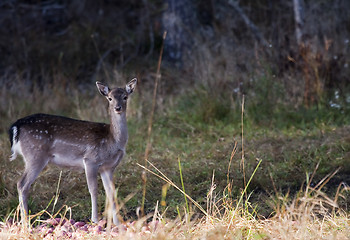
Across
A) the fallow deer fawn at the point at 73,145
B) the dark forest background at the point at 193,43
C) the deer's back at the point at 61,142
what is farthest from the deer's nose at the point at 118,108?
the dark forest background at the point at 193,43

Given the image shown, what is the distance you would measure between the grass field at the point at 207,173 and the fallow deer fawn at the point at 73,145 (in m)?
0.36

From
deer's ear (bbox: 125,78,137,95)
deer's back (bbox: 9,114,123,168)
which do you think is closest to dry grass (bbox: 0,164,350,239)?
deer's back (bbox: 9,114,123,168)

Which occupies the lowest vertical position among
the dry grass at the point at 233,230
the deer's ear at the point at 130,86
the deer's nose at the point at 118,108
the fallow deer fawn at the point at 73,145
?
the dry grass at the point at 233,230

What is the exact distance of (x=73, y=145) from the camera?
5.66m

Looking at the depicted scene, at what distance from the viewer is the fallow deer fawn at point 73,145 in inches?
218

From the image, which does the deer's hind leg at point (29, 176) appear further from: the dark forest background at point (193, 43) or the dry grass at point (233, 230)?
the dark forest background at point (193, 43)

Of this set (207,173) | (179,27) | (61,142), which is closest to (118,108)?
(61,142)

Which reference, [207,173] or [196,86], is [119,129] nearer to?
[207,173]

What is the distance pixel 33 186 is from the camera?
251 inches

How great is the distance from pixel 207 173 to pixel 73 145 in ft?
5.22

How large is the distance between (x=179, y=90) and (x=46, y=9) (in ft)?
17.6

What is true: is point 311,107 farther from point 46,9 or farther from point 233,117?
point 46,9

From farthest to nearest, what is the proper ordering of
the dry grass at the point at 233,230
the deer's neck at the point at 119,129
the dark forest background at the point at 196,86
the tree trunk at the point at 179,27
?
the tree trunk at the point at 179,27 → the dark forest background at the point at 196,86 → the deer's neck at the point at 119,129 → the dry grass at the point at 233,230

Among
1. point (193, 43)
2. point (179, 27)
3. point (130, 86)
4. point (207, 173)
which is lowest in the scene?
point (207, 173)
